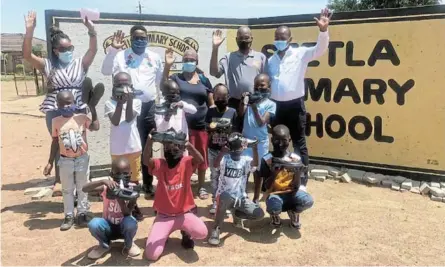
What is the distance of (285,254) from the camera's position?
13.0ft

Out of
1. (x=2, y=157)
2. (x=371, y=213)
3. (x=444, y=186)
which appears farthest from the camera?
(x=2, y=157)

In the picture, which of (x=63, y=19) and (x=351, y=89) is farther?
(x=351, y=89)

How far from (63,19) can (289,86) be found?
3327mm

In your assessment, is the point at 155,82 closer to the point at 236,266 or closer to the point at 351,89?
the point at 236,266

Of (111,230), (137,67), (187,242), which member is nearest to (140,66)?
(137,67)

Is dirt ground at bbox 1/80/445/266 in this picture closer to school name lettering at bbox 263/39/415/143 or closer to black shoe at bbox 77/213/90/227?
black shoe at bbox 77/213/90/227

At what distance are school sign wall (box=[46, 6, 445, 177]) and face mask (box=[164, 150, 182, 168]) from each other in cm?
283

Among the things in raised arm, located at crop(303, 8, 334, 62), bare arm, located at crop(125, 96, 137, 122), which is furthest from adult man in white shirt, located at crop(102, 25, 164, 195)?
raised arm, located at crop(303, 8, 334, 62)

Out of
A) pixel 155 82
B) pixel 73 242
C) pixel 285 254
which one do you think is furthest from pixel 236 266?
pixel 155 82

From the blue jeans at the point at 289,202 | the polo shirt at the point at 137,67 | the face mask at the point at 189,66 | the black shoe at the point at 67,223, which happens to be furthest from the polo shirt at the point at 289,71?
the black shoe at the point at 67,223

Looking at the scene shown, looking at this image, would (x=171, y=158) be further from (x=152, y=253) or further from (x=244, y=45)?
(x=244, y=45)

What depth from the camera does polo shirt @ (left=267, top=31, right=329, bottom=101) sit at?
5090 millimetres

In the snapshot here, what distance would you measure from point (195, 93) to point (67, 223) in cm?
197

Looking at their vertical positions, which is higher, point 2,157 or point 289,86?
point 289,86
